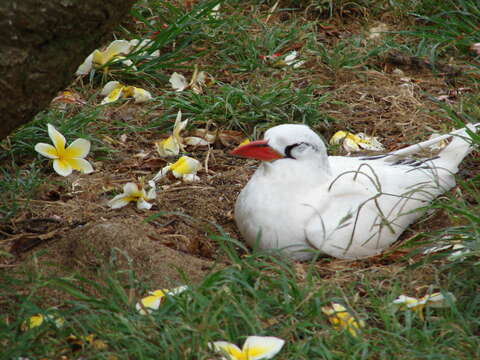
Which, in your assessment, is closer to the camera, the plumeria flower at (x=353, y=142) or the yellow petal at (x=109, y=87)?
the plumeria flower at (x=353, y=142)

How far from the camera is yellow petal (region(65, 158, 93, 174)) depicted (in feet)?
12.3

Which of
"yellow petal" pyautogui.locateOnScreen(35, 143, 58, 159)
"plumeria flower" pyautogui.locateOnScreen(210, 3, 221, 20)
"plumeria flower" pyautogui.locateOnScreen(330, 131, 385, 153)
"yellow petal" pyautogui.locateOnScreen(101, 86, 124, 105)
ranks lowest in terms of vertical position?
"plumeria flower" pyautogui.locateOnScreen(330, 131, 385, 153)

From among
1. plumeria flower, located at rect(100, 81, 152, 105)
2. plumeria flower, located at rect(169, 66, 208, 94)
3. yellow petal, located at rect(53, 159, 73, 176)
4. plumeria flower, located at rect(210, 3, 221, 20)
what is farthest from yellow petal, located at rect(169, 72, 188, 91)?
yellow petal, located at rect(53, 159, 73, 176)

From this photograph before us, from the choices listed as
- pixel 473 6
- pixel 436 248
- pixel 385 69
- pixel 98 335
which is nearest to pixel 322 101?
pixel 385 69

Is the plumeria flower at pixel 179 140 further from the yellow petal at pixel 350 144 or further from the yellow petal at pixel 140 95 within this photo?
the yellow petal at pixel 350 144

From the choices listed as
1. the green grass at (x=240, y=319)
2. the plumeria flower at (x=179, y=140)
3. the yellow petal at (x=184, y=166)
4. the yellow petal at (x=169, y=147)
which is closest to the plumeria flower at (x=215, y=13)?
the plumeria flower at (x=179, y=140)

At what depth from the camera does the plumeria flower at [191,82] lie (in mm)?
4605

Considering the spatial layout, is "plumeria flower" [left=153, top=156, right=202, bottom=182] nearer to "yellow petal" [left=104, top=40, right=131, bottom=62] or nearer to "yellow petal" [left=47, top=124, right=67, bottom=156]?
"yellow petal" [left=47, top=124, right=67, bottom=156]

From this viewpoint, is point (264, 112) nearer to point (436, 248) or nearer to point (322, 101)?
point (322, 101)

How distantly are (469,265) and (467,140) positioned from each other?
85 cm

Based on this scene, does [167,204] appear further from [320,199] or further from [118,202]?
[320,199]

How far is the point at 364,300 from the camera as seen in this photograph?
108 inches

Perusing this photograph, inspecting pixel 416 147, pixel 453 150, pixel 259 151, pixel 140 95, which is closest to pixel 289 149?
pixel 259 151

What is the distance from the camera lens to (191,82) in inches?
183
